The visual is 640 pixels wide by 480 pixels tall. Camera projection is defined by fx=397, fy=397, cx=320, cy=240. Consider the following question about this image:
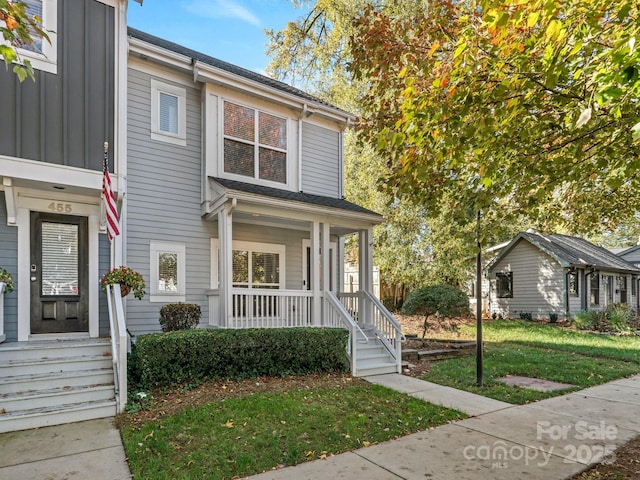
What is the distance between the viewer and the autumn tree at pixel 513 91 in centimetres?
311

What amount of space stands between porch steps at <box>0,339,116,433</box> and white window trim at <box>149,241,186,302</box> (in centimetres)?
179

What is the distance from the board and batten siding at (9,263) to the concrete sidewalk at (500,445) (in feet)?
16.5

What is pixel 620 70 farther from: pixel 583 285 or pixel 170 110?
pixel 583 285

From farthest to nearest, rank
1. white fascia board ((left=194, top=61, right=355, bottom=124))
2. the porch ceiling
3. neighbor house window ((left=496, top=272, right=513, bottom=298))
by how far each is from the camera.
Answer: neighbor house window ((left=496, top=272, right=513, bottom=298)), white fascia board ((left=194, top=61, right=355, bottom=124)), the porch ceiling

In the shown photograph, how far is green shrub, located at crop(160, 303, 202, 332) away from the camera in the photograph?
7.05 m

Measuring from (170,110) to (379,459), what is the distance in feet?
24.6

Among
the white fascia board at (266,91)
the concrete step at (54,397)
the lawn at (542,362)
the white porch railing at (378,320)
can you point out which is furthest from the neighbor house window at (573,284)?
the concrete step at (54,397)

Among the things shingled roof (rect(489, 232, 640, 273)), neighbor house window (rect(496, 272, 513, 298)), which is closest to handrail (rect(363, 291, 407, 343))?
shingled roof (rect(489, 232, 640, 273))

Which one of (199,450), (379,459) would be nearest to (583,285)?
(379,459)

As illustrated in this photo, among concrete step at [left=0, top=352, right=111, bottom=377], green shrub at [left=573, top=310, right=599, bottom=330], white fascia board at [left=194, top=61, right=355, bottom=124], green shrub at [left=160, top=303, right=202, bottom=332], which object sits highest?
white fascia board at [left=194, top=61, right=355, bottom=124]

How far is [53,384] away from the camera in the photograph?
17.1 ft

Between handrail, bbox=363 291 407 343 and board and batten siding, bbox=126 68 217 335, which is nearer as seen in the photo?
board and batten siding, bbox=126 68 217 335

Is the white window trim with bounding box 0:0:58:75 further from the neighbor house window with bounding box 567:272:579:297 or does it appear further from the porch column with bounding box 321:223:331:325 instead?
the neighbor house window with bounding box 567:272:579:297

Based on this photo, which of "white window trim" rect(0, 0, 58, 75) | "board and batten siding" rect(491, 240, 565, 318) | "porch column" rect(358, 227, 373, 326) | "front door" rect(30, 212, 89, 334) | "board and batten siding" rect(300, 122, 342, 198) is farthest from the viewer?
"board and batten siding" rect(491, 240, 565, 318)
